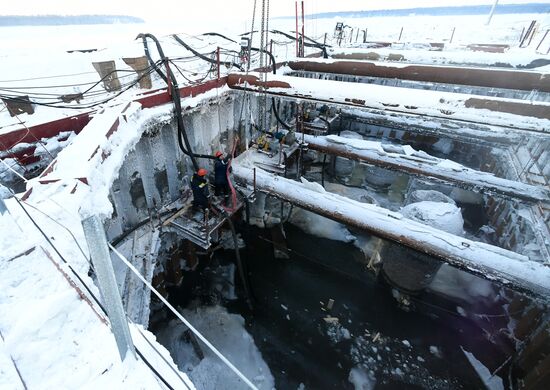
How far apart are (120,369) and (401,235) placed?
15.1 feet

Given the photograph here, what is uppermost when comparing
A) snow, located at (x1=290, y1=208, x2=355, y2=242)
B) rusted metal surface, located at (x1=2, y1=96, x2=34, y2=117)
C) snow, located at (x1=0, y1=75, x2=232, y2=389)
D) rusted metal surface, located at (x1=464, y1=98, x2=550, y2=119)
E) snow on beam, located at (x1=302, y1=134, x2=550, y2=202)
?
rusted metal surface, located at (x1=464, y1=98, x2=550, y2=119)

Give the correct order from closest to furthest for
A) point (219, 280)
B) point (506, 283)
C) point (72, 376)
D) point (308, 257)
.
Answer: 1. point (72, 376)
2. point (506, 283)
3. point (219, 280)
4. point (308, 257)

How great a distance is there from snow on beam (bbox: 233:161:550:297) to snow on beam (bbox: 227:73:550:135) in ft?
6.24

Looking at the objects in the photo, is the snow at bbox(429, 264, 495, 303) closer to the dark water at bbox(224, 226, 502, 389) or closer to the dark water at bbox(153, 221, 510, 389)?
the dark water at bbox(153, 221, 510, 389)

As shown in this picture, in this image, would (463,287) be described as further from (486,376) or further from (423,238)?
(423,238)

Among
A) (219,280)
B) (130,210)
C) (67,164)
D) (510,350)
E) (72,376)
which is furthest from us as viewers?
(219,280)

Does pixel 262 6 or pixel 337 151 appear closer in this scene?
pixel 262 6

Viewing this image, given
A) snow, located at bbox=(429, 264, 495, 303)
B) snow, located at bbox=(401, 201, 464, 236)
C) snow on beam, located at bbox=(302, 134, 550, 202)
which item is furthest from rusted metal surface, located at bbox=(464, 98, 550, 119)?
snow, located at bbox=(429, 264, 495, 303)

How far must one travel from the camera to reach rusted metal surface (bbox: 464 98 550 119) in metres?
4.58

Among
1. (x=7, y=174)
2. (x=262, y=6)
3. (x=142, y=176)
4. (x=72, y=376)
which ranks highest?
(x=262, y=6)

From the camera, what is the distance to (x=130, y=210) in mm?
5363

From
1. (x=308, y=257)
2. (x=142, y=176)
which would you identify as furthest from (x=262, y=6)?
(x=308, y=257)

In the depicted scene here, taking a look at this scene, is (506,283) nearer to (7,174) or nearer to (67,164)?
(67,164)

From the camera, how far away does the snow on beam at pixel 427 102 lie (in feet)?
15.1
